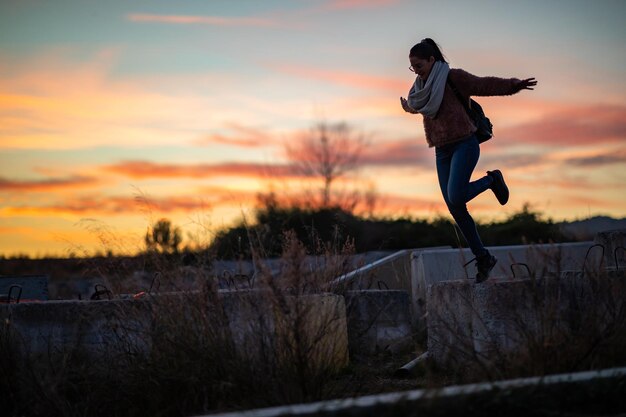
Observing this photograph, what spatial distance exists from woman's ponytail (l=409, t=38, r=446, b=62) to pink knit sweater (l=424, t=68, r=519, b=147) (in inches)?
8.4

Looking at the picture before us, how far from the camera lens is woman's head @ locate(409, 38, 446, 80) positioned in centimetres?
776

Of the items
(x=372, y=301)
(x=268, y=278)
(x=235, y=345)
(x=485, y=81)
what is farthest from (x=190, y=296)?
(x=372, y=301)

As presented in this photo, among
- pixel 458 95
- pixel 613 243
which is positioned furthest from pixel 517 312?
pixel 613 243

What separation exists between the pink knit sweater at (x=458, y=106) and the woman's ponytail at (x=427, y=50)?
213 millimetres

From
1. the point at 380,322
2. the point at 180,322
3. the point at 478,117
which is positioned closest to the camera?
the point at 180,322

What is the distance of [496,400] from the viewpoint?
5.13 m

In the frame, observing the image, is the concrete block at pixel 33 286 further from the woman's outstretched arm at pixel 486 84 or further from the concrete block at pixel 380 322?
the woman's outstretched arm at pixel 486 84

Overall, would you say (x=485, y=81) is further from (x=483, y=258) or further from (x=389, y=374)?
(x=389, y=374)

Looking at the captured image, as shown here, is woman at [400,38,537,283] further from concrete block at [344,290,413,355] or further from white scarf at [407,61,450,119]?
concrete block at [344,290,413,355]

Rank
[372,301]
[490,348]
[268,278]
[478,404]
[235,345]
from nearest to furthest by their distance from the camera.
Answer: [478,404]
[268,278]
[235,345]
[490,348]
[372,301]

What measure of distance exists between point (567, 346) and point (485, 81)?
104 inches

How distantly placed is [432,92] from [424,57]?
0.37 meters

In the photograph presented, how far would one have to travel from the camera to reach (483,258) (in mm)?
7746

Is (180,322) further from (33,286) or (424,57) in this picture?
(33,286)
